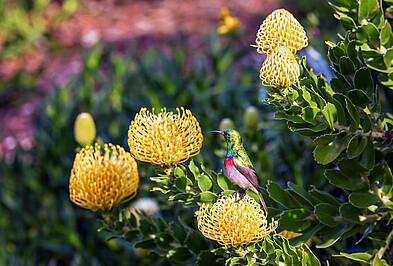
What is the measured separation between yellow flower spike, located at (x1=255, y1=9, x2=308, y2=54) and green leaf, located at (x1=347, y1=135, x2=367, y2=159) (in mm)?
171

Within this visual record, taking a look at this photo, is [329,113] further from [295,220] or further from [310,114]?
[295,220]

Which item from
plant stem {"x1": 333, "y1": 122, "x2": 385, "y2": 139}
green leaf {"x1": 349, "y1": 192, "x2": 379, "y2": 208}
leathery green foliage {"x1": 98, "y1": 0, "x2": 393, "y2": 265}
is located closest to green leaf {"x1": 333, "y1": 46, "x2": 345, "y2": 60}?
leathery green foliage {"x1": 98, "y1": 0, "x2": 393, "y2": 265}

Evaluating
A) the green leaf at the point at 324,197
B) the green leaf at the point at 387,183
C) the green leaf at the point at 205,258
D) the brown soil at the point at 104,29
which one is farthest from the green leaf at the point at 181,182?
the brown soil at the point at 104,29

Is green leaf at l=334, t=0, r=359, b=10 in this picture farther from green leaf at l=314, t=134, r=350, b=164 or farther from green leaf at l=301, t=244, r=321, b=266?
green leaf at l=301, t=244, r=321, b=266

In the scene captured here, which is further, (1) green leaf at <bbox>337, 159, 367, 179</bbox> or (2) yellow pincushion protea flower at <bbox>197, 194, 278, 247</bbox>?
(1) green leaf at <bbox>337, 159, 367, 179</bbox>

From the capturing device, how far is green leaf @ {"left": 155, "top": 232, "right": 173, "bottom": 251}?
2.92 feet

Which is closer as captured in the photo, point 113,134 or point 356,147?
point 356,147

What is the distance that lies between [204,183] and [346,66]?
290 millimetres

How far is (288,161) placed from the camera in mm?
1413

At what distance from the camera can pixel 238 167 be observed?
2.35 ft

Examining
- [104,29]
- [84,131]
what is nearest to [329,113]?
[84,131]

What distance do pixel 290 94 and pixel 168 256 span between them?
0.37 meters

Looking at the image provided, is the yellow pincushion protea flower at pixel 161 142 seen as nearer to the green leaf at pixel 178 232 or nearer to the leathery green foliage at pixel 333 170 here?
the leathery green foliage at pixel 333 170

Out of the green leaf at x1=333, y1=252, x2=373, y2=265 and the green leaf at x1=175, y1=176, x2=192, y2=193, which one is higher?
the green leaf at x1=175, y1=176, x2=192, y2=193
